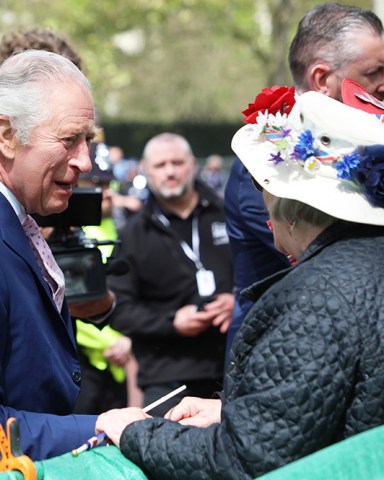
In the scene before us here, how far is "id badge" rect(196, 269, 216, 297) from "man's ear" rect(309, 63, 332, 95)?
198 centimetres

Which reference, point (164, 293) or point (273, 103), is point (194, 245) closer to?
point (164, 293)

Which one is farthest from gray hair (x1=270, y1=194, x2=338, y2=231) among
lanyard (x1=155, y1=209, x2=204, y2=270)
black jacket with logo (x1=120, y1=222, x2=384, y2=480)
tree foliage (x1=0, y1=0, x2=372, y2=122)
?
tree foliage (x1=0, y1=0, x2=372, y2=122)

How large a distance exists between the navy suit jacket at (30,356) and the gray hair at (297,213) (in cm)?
72

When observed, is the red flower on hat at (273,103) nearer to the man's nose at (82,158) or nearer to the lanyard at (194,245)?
the man's nose at (82,158)

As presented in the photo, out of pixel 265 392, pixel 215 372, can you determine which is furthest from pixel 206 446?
pixel 215 372

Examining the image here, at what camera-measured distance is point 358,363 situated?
2.00 metres

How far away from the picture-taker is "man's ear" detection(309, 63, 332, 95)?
11.9ft

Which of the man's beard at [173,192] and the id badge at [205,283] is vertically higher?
the man's beard at [173,192]

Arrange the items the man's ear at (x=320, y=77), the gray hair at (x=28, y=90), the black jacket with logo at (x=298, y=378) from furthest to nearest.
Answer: the man's ear at (x=320, y=77) → the gray hair at (x=28, y=90) → the black jacket with logo at (x=298, y=378)

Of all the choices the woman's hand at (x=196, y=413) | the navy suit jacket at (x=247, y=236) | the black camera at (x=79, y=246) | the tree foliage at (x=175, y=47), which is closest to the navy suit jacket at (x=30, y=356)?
the woman's hand at (x=196, y=413)

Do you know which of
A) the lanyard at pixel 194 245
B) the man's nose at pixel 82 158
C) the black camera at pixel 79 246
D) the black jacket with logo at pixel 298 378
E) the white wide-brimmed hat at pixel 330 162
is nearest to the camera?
the black jacket with logo at pixel 298 378

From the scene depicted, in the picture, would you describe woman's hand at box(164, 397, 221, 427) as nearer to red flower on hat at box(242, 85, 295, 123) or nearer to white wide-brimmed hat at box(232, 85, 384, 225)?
white wide-brimmed hat at box(232, 85, 384, 225)

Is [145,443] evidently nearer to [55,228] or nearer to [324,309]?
[324,309]

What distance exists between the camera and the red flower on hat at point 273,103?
2697 mm
